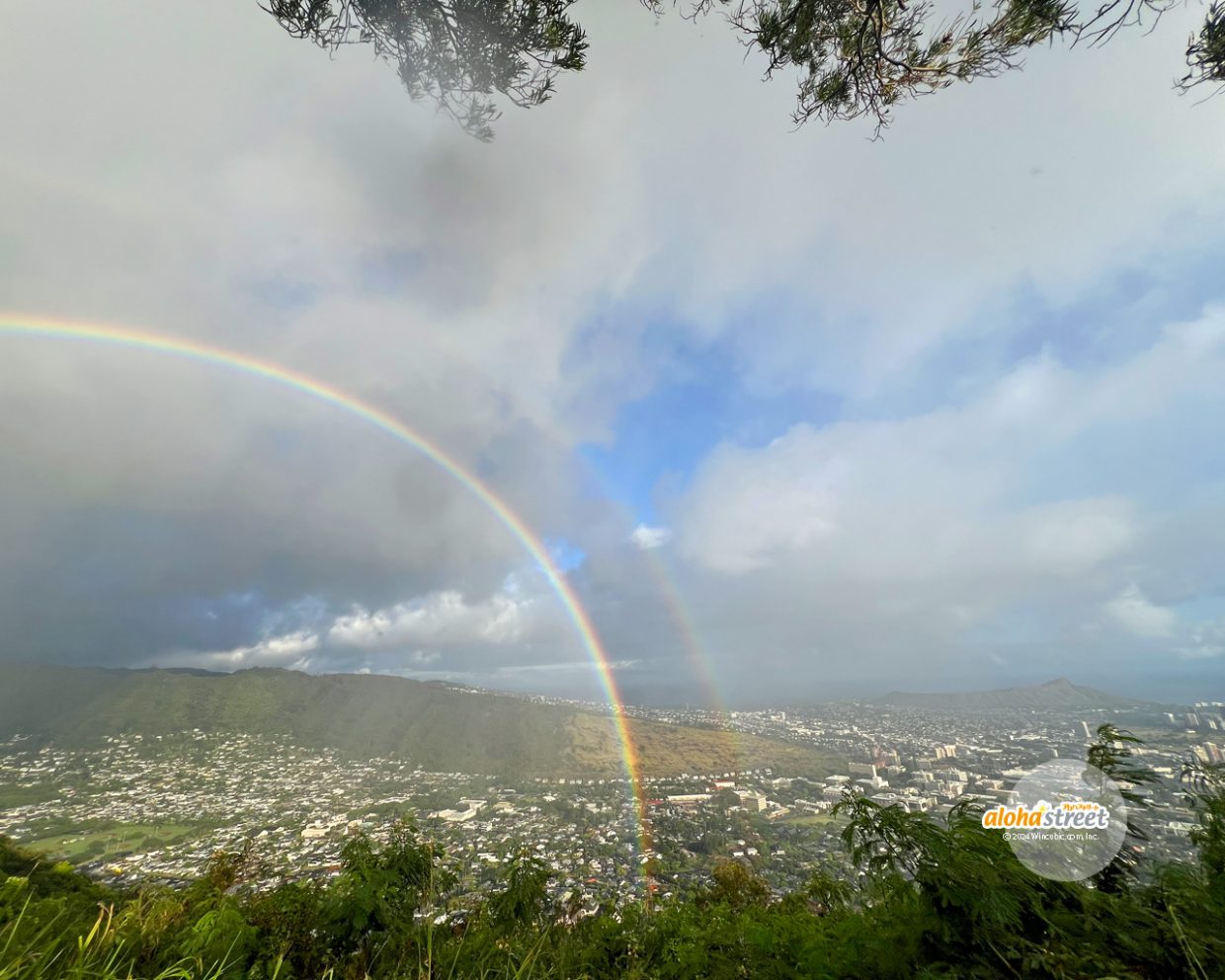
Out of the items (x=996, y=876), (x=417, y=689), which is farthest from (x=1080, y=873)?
(x=417, y=689)

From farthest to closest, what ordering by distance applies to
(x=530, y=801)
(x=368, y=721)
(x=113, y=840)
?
(x=368, y=721) < (x=530, y=801) < (x=113, y=840)

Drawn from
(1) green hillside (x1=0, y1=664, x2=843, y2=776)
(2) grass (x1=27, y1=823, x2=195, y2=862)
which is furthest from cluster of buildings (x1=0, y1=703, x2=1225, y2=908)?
(1) green hillside (x1=0, y1=664, x2=843, y2=776)

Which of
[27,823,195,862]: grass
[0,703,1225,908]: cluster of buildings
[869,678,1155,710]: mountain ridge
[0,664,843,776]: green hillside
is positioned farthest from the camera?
[0,664,843,776]: green hillside

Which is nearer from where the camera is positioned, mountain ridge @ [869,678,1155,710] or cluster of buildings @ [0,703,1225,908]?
cluster of buildings @ [0,703,1225,908]

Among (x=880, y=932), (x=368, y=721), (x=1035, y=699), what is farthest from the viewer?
(x=368, y=721)

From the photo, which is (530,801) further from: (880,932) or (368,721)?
(368,721)

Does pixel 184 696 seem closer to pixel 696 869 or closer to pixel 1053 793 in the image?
pixel 696 869

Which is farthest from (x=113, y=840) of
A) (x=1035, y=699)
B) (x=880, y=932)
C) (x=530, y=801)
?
(x=1035, y=699)

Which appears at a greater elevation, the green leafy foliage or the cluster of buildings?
the green leafy foliage

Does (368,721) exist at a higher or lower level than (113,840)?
higher

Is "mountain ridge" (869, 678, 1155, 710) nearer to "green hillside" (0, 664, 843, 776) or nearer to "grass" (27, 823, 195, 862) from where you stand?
"green hillside" (0, 664, 843, 776)
